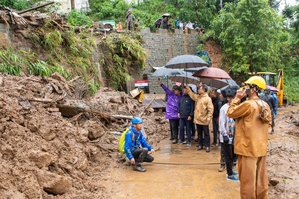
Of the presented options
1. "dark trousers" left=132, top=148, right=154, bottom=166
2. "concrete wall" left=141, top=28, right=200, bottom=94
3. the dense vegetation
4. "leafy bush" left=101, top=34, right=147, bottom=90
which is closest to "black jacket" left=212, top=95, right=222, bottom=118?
"dark trousers" left=132, top=148, right=154, bottom=166

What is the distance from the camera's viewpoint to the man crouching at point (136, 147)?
5641 mm

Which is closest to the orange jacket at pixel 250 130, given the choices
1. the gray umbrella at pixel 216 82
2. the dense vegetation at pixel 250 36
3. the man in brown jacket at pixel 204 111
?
the man in brown jacket at pixel 204 111

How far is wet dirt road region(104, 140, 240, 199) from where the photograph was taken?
15.0 ft

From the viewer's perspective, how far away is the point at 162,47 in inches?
811

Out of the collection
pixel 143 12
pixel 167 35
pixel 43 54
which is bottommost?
pixel 43 54

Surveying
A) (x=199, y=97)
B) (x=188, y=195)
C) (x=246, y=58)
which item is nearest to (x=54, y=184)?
(x=188, y=195)

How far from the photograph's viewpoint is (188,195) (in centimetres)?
452

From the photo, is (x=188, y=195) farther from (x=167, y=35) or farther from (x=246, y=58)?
(x=246, y=58)

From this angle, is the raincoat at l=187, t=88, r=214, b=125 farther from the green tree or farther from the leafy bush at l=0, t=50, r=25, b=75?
the green tree

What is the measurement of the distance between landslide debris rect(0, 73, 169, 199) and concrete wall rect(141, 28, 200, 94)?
11166mm

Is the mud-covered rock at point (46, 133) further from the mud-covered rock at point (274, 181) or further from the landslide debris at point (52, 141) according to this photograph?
the mud-covered rock at point (274, 181)

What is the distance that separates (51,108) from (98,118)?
184cm

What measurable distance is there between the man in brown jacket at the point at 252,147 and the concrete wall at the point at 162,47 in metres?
14.8

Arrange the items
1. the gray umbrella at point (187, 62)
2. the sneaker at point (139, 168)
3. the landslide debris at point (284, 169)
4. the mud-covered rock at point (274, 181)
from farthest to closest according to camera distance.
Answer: the gray umbrella at point (187, 62)
the sneaker at point (139, 168)
the mud-covered rock at point (274, 181)
the landslide debris at point (284, 169)
